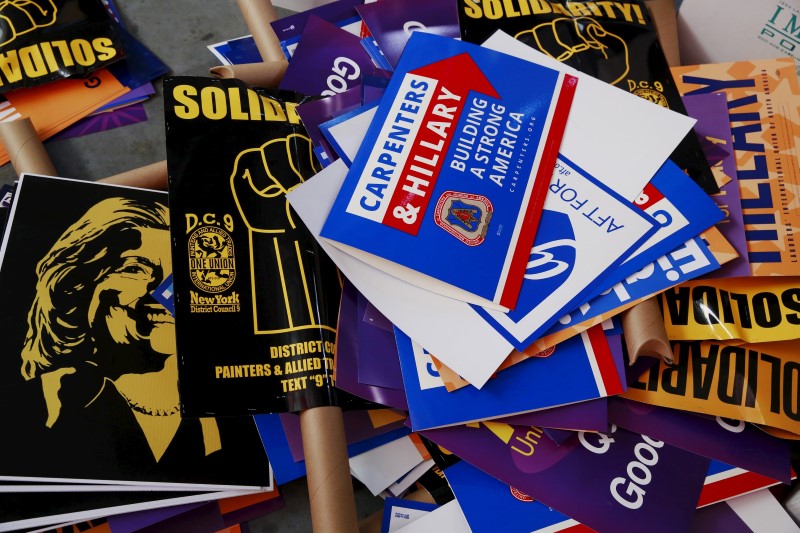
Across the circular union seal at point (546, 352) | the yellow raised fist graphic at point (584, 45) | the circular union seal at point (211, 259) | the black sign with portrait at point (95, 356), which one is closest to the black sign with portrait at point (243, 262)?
the circular union seal at point (211, 259)

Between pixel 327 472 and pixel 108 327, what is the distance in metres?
0.33

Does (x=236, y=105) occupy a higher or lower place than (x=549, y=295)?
higher

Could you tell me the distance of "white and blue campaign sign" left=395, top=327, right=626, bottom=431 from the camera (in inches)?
27.9

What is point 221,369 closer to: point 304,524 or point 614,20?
point 304,524

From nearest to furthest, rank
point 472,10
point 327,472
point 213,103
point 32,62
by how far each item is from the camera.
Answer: point 327,472, point 213,103, point 472,10, point 32,62

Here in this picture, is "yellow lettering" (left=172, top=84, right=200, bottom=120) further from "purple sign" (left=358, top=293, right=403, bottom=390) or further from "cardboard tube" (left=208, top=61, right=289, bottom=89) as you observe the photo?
"purple sign" (left=358, top=293, right=403, bottom=390)

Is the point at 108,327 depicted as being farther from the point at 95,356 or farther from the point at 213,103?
the point at 213,103

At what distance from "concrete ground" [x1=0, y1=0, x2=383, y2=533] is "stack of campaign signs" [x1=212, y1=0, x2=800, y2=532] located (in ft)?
0.70

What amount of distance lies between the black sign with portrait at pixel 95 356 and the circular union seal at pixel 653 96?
2.14 ft

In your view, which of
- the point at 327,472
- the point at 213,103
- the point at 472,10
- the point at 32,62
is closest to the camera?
the point at 327,472

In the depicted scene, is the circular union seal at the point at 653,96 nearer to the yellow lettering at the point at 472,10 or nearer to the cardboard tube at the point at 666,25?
the cardboard tube at the point at 666,25

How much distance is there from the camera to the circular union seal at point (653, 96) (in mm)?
858

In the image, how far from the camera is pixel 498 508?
744 millimetres

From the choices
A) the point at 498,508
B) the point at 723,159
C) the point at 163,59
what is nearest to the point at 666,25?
the point at 723,159
